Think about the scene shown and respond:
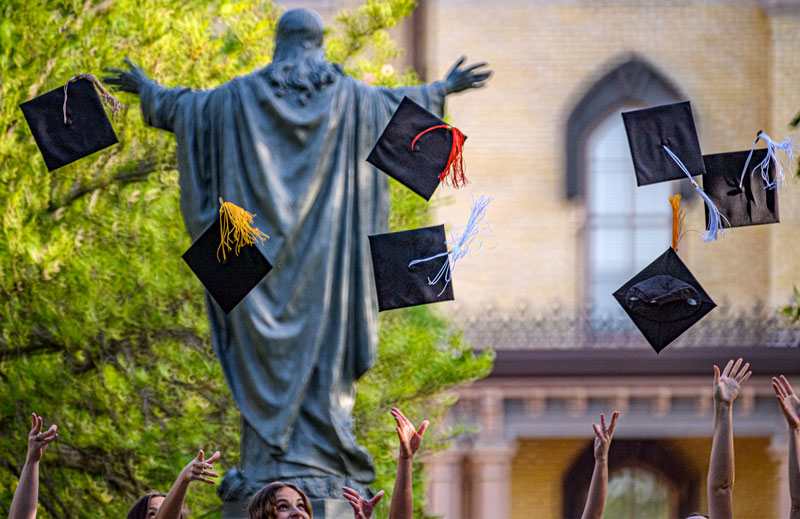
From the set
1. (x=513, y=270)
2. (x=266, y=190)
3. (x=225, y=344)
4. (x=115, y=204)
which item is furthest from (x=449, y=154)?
(x=513, y=270)

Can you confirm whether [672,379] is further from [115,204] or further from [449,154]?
[449,154]

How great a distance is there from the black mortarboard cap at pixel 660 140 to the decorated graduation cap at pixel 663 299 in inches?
15.1

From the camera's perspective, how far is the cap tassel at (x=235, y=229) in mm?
5832

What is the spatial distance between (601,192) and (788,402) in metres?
21.1

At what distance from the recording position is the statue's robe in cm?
586

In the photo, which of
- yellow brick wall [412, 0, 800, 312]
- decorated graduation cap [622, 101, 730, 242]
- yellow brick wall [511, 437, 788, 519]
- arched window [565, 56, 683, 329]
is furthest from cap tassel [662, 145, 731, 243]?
yellow brick wall [412, 0, 800, 312]

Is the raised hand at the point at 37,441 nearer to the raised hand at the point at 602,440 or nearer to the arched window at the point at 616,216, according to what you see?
the raised hand at the point at 602,440

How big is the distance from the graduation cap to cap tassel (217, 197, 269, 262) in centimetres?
52

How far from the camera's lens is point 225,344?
19.8 ft

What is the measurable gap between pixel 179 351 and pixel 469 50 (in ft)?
51.5

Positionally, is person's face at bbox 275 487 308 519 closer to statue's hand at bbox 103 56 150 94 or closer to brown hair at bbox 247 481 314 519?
brown hair at bbox 247 481 314 519

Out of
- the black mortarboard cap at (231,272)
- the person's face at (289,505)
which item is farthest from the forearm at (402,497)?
the black mortarboard cap at (231,272)

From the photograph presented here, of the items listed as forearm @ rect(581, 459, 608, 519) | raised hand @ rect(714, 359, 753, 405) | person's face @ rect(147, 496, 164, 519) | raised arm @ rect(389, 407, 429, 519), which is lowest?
person's face @ rect(147, 496, 164, 519)

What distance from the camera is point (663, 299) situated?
19.8 ft
